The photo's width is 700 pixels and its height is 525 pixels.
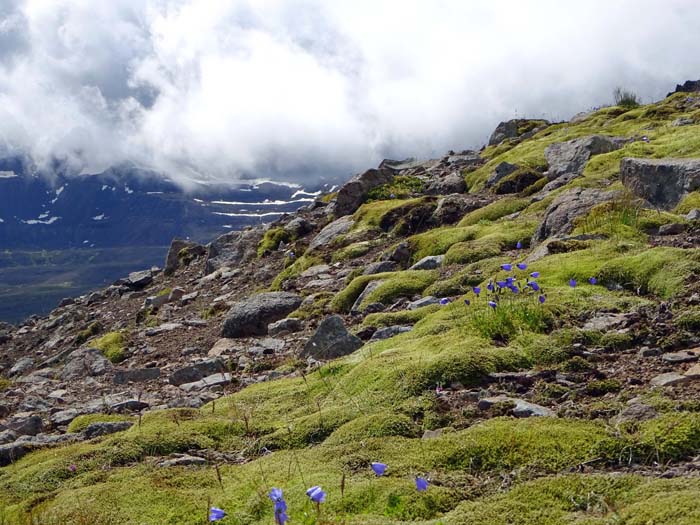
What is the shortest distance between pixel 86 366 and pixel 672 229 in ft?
52.1

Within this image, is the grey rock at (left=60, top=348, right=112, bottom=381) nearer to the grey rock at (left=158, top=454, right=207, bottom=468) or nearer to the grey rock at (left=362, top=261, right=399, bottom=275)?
the grey rock at (left=362, top=261, right=399, bottom=275)

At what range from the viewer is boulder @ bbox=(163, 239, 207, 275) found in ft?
130

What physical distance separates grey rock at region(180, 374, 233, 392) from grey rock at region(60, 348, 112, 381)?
17.1 feet

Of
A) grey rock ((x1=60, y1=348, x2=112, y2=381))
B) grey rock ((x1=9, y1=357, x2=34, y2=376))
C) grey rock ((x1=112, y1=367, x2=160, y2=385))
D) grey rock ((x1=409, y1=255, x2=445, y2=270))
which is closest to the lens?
grey rock ((x1=112, y1=367, x2=160, y2=385))

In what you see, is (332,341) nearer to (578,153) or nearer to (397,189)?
(578,153)

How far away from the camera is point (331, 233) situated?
29.2 m

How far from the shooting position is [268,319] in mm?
19234

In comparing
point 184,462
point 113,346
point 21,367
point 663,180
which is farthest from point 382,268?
point 21,367

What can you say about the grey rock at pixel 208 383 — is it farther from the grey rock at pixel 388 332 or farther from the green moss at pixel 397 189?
the green moss at pixel 397 189

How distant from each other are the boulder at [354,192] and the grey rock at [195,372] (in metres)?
18.6

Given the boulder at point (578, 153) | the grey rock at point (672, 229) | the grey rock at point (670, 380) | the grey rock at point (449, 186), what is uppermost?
the boulder at point (578, 153)

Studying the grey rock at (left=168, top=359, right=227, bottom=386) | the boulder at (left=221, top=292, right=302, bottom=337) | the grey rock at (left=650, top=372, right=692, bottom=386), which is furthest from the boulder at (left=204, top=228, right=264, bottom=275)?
the grey rock at (left=650, top=372, right=692, bottom=386)

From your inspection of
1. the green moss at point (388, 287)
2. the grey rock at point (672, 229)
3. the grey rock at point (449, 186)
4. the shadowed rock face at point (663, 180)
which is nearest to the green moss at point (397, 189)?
the grey rock at point (449, 186)

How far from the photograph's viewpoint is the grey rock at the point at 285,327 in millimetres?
17794
